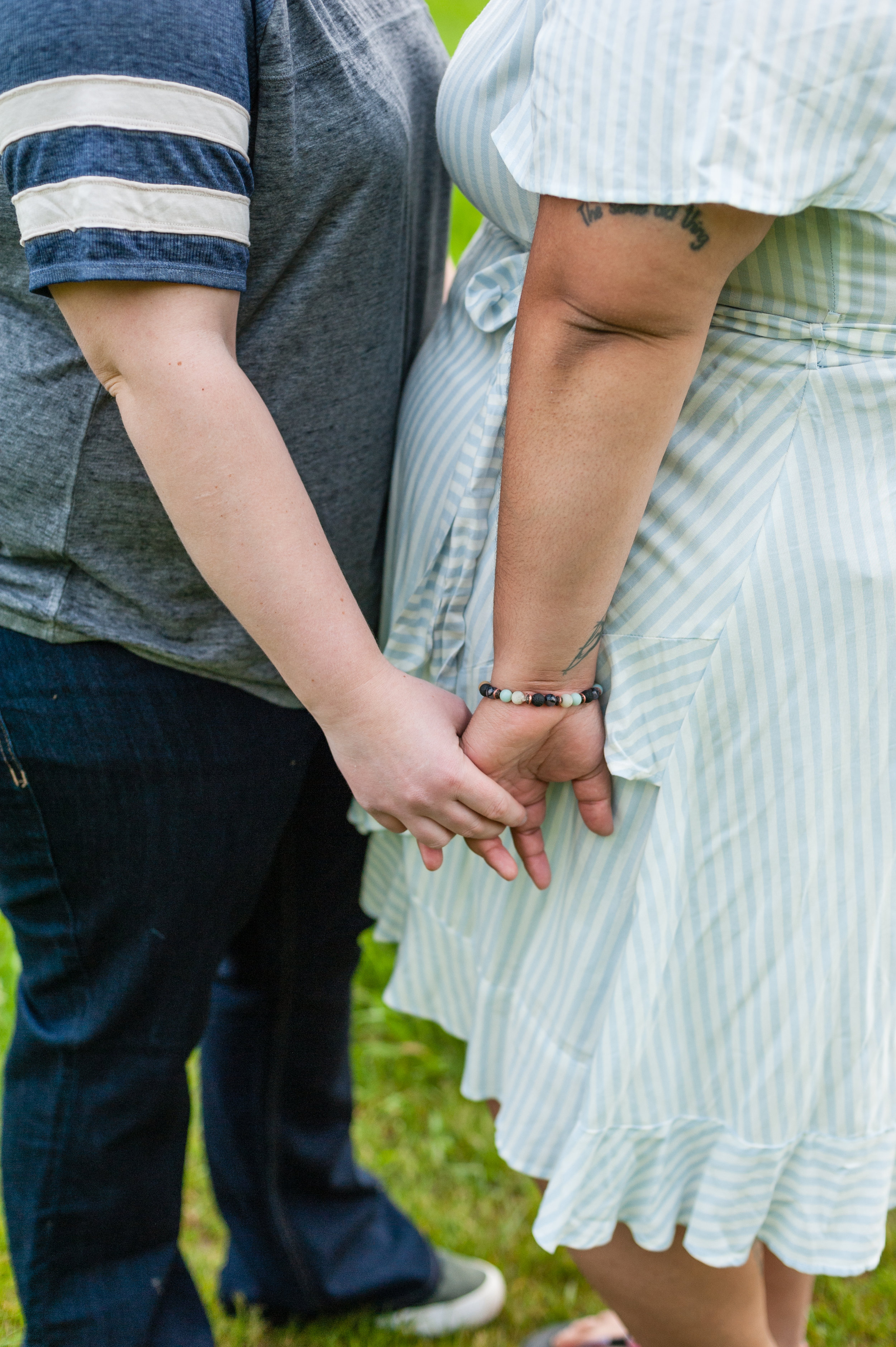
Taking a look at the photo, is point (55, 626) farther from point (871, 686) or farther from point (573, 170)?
point (871, 686)

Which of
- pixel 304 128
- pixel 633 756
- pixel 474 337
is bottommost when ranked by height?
pixel 633 756

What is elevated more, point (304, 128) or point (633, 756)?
point (304, 128)

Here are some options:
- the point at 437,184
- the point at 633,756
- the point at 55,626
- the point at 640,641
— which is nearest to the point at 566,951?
the point at 633,756

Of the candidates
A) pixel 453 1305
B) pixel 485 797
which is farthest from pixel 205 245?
pixel 453 1305

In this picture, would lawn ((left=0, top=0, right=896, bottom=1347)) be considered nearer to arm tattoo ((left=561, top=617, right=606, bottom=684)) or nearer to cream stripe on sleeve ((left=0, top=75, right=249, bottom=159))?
arm tattoo ((left=561, top=617, right=606, bottom=684))

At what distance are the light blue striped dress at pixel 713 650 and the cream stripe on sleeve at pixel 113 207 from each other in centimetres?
28

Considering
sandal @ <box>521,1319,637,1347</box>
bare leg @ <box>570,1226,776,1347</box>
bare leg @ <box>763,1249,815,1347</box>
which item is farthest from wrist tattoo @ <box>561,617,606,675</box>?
sandal @ <box>521,1319,637,1347</box>

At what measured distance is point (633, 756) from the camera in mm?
1178

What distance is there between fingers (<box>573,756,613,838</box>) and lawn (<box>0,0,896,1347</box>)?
1197 mm

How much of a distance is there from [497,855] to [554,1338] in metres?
1.12

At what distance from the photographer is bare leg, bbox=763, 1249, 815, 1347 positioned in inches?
63.5

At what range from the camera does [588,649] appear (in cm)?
116

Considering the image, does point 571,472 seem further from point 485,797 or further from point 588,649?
point 485,797

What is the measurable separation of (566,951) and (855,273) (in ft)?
2.57
